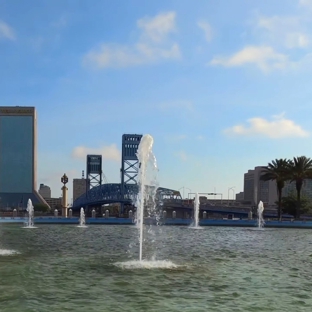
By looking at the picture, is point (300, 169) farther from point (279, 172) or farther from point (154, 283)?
point (154, 283)

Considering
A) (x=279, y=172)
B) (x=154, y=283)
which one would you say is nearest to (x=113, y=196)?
(x=279, y=172)

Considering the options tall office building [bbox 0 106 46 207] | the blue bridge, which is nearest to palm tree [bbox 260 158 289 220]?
the blue bridge

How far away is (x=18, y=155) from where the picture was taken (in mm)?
163625

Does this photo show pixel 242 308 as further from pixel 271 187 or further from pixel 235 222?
pixel 271 187

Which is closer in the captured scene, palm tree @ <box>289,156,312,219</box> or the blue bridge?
palm tree @ <box>289,156,312,219</box>

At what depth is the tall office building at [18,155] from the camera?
159625 mm

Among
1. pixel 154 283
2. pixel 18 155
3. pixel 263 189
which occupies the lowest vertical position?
pixel 154 283

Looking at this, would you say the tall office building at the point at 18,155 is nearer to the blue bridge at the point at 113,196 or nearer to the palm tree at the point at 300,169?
the blue bridge at the point at 113,196

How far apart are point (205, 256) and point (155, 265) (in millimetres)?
4226

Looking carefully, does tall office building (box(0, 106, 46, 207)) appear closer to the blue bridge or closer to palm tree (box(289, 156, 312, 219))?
the blue bridge

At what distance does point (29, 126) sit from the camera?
6260 inches

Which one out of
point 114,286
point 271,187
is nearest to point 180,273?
point 114,286

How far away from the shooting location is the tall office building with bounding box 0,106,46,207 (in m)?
160

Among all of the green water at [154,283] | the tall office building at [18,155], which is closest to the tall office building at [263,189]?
the tall office building at [18,155]
